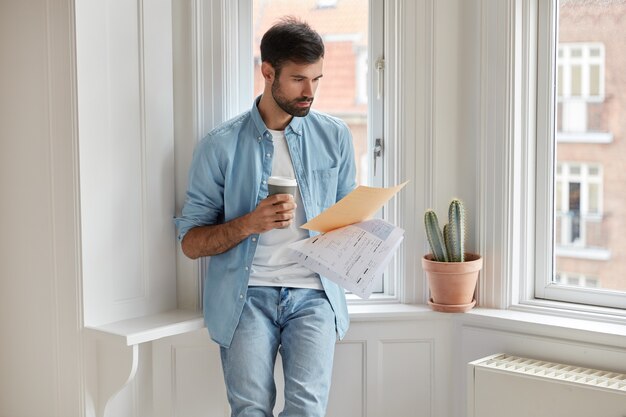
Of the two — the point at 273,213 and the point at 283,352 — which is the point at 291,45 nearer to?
the point at 273,213

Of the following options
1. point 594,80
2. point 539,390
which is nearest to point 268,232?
point 539,390

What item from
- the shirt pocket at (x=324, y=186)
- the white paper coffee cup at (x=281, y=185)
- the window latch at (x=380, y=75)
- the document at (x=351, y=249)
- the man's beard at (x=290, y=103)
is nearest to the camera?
the white paper coffee cup at (x=281, y=185)

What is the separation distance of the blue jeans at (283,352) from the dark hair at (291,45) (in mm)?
701

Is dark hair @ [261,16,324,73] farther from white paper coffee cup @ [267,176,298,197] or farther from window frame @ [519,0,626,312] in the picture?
window frame @ [519,0,626,312]

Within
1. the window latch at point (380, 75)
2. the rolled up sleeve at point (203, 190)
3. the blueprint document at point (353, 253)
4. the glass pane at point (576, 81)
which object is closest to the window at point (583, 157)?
the glass pane at point (576, 81)

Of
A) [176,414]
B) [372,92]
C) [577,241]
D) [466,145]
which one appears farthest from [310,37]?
[176,414]

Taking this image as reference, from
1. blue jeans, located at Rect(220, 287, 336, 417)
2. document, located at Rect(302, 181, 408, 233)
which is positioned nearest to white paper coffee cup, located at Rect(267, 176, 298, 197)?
document, located at Rect(302, 181, 408, 233)

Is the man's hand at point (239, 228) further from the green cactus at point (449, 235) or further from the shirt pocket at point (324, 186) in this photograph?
the green cactus at point (449, 235)

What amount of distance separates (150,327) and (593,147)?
1521 mm

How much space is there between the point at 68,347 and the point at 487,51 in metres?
1.63

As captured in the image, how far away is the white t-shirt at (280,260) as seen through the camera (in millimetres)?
2506

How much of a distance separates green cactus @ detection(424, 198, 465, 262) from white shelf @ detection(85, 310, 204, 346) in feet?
2.60

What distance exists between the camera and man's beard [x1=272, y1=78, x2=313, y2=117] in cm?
246

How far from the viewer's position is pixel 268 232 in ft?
8.25
